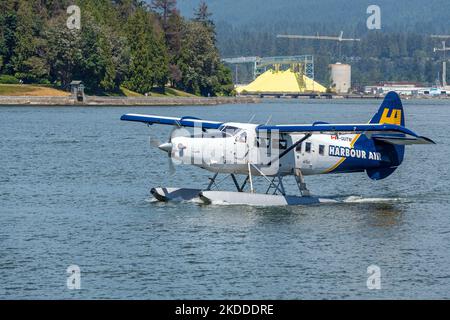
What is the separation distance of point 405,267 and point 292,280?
2.95 metres

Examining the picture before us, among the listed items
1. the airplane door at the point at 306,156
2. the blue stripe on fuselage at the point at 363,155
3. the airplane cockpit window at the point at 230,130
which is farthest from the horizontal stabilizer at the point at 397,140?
the airplane cockpit window at the point at 230,130

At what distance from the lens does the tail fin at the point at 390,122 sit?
36.2 meters

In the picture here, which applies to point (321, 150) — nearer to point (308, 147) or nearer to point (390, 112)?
point (308, 147)

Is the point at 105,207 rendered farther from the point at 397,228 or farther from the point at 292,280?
the point at 292,280

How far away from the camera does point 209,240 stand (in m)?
28.8

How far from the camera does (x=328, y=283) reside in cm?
2462

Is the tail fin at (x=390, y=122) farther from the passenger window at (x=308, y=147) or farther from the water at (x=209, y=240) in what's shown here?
the passenger window at (x=308, y=147)

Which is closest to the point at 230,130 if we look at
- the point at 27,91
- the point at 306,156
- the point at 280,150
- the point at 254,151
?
the point at 254,151

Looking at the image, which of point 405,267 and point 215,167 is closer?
point 405,267

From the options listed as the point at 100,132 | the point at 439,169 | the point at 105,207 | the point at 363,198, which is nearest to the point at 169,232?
the point at 105,207

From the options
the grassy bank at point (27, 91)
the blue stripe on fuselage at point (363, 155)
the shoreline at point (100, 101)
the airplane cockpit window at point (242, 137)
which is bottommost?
the shoreline at point (100, 101)

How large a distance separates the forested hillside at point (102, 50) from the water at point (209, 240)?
7138 centimetres

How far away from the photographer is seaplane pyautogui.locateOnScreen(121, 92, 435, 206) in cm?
3253

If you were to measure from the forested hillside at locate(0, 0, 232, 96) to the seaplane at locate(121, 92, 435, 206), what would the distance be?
81.9 metres
